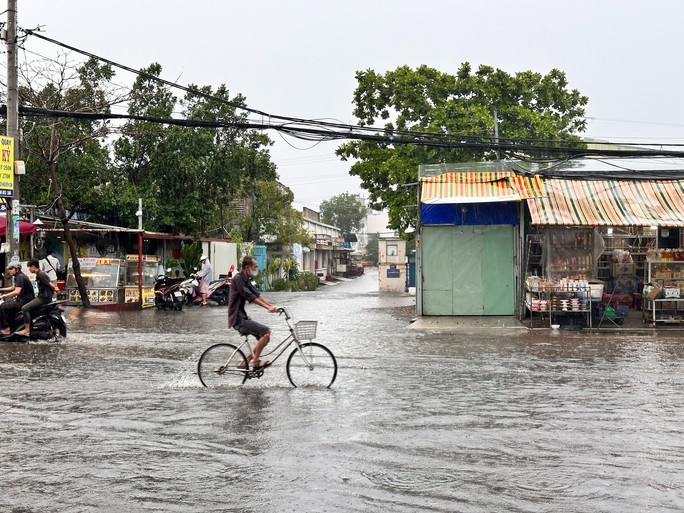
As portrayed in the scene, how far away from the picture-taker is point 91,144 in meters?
35.4

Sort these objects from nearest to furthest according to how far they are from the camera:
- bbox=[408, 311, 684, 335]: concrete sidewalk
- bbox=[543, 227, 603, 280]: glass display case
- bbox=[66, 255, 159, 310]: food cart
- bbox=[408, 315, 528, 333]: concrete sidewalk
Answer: bbox=[408, 311, 684, 335]: concrete sidewalk → bbox=[408, 315, 528, 333]: concrete sidewalk → bbox=[543, 227, 603, 280]: glass display case → bbox=[66, 255, 159, 310]: food cart

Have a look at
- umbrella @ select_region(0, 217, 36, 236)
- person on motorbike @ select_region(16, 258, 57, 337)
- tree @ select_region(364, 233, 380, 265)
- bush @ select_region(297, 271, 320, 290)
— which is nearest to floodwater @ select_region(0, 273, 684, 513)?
person on motorbike @ select_region(16, 258, 57, 337)

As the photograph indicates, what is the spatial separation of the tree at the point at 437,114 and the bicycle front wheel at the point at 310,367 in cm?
2125

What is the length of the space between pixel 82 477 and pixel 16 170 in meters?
14.0

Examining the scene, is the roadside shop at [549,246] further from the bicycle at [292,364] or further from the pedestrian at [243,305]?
the pedestrian at [243,305]

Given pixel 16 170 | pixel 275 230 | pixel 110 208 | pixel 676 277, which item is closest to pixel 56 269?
pixel 16 170

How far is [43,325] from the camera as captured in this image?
16.9 m

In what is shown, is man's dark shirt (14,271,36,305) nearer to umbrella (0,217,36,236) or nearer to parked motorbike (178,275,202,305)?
umbrella (0,217,36,236)

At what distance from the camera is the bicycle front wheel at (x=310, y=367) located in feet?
37.1

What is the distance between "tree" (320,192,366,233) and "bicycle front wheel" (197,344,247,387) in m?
117

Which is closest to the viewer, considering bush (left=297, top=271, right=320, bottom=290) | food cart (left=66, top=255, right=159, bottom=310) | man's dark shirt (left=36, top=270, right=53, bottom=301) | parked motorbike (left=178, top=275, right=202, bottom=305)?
man's dark shirt (left=36, top=270, right=53, bottom=301)

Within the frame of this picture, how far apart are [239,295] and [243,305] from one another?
0.57ft

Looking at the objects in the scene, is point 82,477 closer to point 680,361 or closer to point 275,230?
point 680,361

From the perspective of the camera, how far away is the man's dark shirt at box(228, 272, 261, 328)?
36.4 feet
